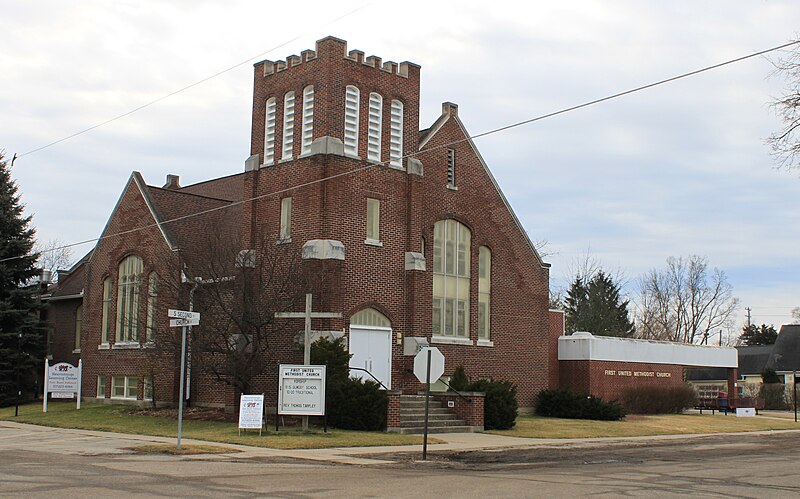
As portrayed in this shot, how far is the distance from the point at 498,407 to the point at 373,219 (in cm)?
775

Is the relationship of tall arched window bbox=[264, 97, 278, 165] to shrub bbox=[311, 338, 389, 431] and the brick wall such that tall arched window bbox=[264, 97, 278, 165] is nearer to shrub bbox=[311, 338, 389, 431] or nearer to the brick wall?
shrub bbox=[311, 338, 389, 431]

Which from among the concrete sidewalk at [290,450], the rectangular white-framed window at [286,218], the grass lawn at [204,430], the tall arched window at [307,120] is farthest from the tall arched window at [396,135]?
the grass lawn at [204,430]

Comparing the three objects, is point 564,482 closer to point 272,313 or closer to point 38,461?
point 38,461

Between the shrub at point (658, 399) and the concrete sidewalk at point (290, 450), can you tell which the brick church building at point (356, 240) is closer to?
the concrete sidewalk at point (290, 450)

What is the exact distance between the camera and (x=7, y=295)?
42344 millimetres

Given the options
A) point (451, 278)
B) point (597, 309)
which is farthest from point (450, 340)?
point (597, 309)

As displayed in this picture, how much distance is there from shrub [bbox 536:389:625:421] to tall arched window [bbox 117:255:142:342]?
1730cm

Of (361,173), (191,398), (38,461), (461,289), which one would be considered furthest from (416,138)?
(38,461)

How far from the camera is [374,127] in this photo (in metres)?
31.8

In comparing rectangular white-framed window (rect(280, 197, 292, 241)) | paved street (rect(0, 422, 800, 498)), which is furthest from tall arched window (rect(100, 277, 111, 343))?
paved street (rect(0, 422, 800, 498))

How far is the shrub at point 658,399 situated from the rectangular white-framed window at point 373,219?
15904 millimetres

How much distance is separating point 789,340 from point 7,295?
199 ft

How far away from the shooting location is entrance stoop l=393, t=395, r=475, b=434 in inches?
1098

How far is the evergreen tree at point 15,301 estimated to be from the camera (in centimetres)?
4119
